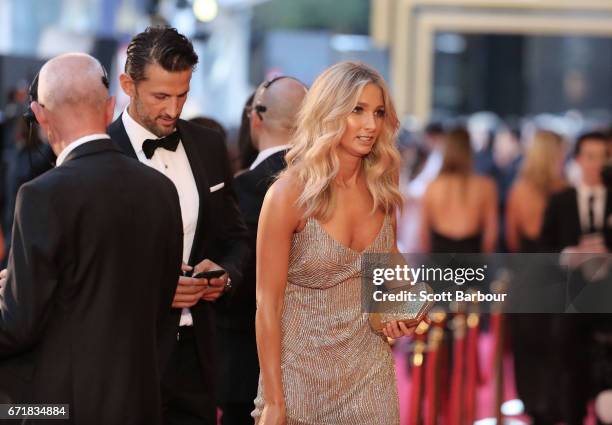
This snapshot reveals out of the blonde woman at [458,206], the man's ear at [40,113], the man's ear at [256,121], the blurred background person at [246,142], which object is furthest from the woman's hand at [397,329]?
the blonde woman at [458,206]

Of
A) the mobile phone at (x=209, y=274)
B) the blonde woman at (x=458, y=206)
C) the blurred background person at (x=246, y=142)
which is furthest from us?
the blonde woman at (x=458, y=206)

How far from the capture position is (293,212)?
342 centimetres

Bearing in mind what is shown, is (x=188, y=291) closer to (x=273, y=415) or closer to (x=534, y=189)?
(x=273, y=415)

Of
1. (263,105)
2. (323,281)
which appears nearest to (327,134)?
(323,281)

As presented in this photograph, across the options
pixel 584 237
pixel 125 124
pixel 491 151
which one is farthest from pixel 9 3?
pixel 125 124

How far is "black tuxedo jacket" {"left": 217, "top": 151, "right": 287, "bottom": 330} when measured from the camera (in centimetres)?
447

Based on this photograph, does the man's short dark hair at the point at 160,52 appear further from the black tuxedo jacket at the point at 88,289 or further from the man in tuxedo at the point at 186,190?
the black tuxedo jacket at the point at 88,289

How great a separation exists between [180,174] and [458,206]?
15.3 ft

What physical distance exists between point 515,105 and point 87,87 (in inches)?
842

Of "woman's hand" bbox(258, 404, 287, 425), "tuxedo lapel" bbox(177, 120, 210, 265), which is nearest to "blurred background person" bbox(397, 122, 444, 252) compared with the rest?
"tuxedo lapel" bbox(177, 120, 210, 265)

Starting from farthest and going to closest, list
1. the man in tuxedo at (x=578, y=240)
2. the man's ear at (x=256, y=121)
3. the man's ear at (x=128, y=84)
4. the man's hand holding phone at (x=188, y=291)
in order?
the man in tuxedo at (x=578, y=240)
the man's ear at (x=256, y=121)
the man's ear at (x=128, y=84)
the man's hand holding phone at (x=188, y=291)

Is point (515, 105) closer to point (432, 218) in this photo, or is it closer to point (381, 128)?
point (432, 218)

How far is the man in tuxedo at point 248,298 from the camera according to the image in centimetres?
444

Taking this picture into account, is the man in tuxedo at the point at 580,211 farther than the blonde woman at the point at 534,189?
No
